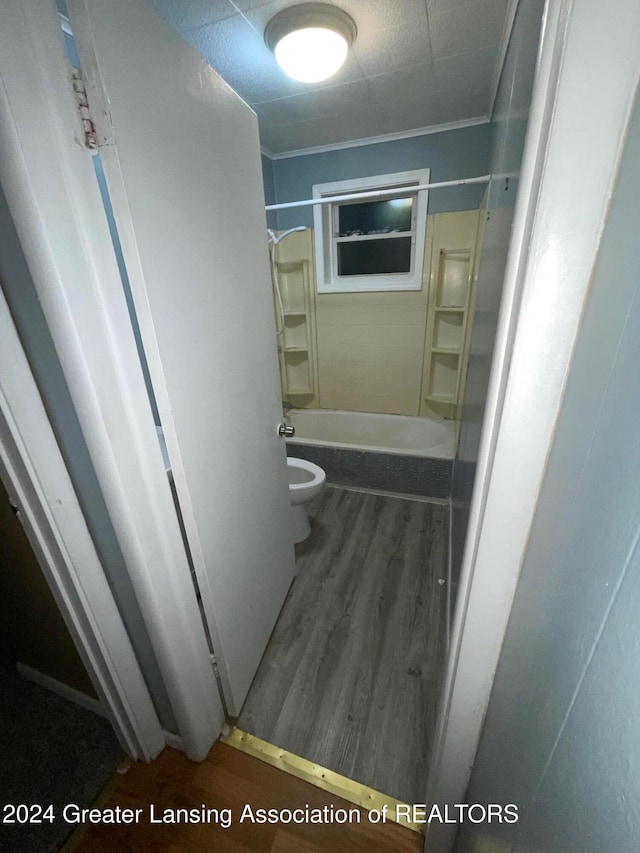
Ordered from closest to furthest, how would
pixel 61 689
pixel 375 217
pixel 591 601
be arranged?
pixel 591 601, pixel 61 689, pixel 375 217

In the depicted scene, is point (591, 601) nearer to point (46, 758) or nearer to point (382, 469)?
point (46, 758)

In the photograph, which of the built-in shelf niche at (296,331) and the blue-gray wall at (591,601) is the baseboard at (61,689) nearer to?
the blue-gray wall at (591,601)

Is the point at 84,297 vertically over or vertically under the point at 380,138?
under

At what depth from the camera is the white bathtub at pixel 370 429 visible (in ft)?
8.78

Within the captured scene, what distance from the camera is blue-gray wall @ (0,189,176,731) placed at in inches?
22.4

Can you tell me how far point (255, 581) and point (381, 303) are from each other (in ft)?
7.41

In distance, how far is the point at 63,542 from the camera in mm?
725

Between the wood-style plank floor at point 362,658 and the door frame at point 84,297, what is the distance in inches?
23.5

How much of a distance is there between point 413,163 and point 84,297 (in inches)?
101

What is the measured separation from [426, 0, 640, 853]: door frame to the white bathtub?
1987 mm

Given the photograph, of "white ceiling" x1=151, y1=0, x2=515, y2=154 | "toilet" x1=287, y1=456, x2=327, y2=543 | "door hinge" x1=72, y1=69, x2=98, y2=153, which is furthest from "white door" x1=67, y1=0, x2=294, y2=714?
"white ceiling" x1=151, y1=0, x2=515, y2=154

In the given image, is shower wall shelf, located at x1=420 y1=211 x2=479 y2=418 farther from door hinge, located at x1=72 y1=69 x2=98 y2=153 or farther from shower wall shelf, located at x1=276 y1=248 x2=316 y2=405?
door hinge, located at x1=72 y1=69 x2=98 y2=153

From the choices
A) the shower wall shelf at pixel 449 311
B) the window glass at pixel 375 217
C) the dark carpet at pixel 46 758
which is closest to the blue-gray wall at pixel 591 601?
the dark carpet at pixel 46 758

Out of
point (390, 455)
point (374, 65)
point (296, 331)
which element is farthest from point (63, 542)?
point (296, 331)
